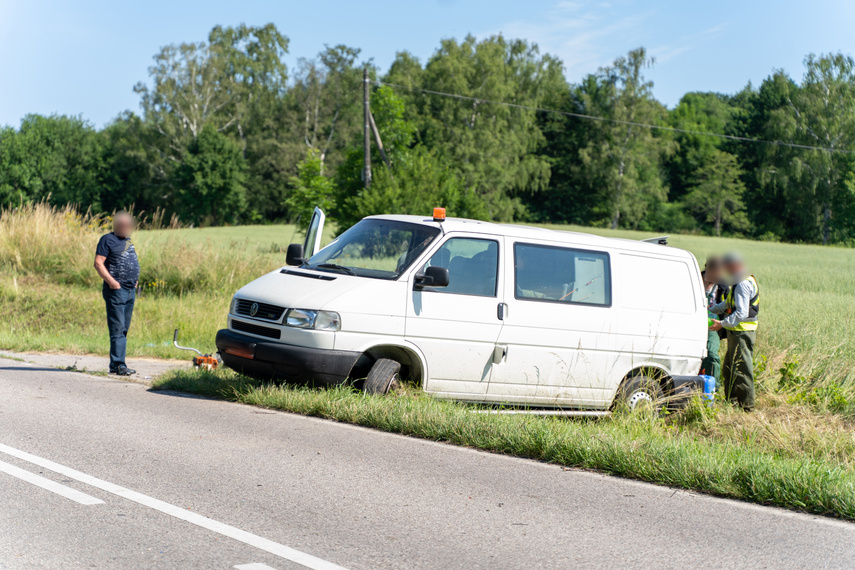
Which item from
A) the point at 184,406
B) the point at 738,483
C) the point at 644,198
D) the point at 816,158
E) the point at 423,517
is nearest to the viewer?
the point at 423,517

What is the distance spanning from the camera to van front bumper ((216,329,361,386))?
779cm

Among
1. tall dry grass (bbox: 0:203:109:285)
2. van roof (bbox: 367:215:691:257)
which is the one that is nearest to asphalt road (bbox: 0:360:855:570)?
van roof (bbox: 367:215:691:257)

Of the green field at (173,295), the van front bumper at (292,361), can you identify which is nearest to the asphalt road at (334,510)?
the van front bumper at (292,361)

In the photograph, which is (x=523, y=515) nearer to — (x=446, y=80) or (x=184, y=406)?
(x=184, y=406)

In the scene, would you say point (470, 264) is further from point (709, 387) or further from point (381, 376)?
point (709, 387)

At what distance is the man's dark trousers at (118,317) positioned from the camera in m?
10.4

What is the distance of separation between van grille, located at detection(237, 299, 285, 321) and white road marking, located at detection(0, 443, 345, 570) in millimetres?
2632

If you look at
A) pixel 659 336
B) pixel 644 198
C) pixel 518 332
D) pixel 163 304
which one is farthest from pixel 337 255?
pixel 644 198

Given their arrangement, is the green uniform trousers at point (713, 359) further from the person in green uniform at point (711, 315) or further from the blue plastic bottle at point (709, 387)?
the blue plastic bottle at point (709, 387)

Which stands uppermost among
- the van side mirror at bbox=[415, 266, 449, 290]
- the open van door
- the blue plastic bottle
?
the open van door

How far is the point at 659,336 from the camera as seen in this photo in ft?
29.5

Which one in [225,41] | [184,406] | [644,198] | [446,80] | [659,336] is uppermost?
[225,41]

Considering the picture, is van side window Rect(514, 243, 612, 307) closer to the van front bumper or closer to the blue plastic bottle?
the blue plastic bottle

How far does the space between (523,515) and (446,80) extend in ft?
209
